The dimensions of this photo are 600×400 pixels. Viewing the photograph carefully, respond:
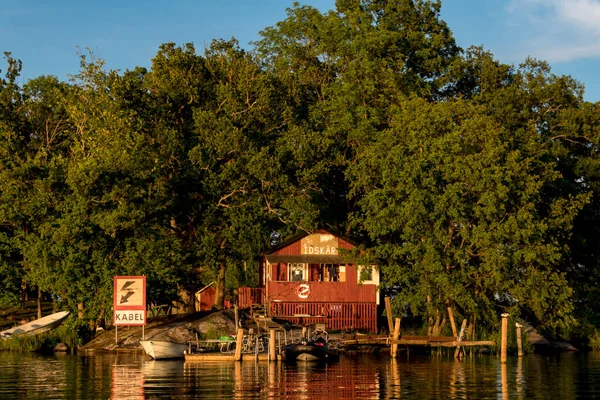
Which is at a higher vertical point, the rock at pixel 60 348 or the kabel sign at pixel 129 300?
the kabel sign at pixel 129 300

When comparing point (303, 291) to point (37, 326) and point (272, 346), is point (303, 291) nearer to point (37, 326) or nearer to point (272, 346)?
point (272, 346)

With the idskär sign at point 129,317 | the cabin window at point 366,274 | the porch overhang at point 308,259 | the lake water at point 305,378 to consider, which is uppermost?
the porch overhang at point 308,259

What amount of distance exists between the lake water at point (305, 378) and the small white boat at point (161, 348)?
701 mm

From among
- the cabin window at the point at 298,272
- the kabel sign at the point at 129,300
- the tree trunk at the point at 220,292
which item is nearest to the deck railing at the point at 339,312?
the cabin window at the point at 298,272

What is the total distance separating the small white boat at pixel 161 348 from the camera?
172ft

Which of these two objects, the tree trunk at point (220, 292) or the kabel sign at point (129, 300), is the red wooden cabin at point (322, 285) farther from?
the kabel sign at point (129, 300)

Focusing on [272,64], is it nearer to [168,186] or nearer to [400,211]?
[168,186]

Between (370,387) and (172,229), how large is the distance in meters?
34.9

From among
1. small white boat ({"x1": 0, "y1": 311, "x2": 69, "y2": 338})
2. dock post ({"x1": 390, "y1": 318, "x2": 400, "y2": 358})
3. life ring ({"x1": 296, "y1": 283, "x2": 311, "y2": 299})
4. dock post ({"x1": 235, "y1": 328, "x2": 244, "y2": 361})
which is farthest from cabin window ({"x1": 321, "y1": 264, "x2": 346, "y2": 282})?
small white boat ({"x1": 0, "y1": 311, "x2": 69, "y2": 338})

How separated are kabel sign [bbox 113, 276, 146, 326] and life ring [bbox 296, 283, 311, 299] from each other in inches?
490

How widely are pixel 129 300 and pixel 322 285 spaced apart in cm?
1428

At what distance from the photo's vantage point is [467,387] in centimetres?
3734

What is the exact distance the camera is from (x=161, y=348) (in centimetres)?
5256

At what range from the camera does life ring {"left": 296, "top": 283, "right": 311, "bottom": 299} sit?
63.4 m
